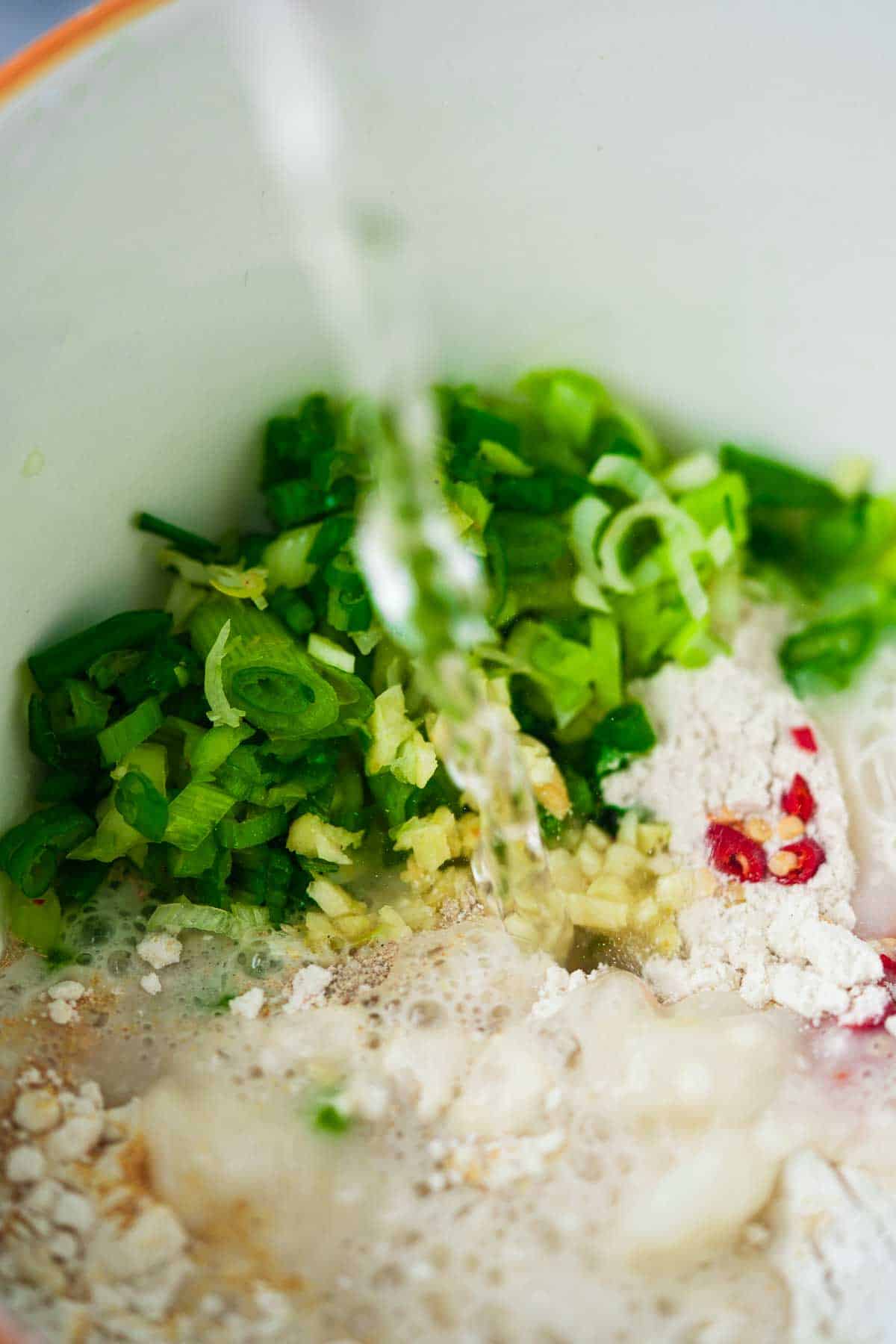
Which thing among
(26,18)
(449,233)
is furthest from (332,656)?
(26,18)

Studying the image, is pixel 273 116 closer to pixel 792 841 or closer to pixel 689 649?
pixel 689 649

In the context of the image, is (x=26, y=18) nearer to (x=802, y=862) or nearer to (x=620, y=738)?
(x=620, y=738)

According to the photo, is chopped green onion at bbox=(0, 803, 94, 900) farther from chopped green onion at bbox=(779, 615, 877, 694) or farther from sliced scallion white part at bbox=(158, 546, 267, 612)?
chopped green onion at bbox=(779, 615, 877, 694)

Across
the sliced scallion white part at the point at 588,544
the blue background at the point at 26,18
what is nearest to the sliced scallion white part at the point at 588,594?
the sliced scallion white part at the point at 588,544

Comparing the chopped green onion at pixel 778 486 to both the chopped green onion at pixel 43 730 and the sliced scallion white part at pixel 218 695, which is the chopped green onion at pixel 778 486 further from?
the chopped green onion at pixel 43 730

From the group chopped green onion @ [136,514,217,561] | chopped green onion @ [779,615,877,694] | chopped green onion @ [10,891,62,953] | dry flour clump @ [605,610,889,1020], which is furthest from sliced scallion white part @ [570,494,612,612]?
chopped green onion @ [10,891,62,953]

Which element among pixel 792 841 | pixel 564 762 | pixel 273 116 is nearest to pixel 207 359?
pixel 273 116
